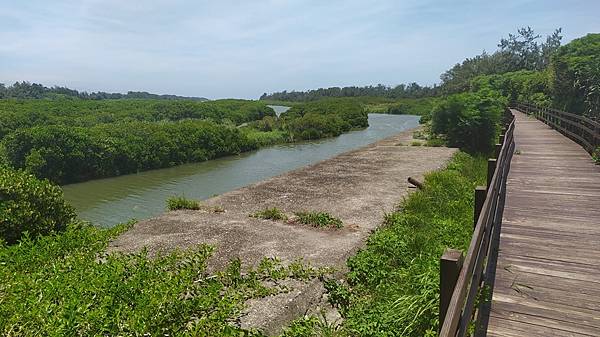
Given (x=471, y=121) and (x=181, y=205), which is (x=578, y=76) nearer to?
(x=471, y=121)

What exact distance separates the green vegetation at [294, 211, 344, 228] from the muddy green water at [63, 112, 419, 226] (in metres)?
6.68

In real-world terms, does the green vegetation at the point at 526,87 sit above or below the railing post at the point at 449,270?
above

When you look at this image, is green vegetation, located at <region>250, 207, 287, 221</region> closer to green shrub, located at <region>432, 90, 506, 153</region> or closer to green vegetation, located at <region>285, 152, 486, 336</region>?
green vegetation, located at <region>285, 152, 486, 336</region>

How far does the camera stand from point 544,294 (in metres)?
3.55

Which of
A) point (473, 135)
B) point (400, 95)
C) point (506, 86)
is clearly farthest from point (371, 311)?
point (400, 95)

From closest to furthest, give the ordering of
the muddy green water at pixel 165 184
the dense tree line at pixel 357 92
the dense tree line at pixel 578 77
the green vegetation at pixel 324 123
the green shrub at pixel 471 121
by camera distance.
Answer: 1. the muddy green water at pixel 165 184
2. the green shrub at pixel 471 121
3. the dense tree line at pixel 578 77
4. the green vegetation at pixel 324 123
5. the dense tree line at pixel 357 92

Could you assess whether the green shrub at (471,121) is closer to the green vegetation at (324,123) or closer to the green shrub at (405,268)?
the green shrub at (405,268)

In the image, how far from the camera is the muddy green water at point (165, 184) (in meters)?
13.4

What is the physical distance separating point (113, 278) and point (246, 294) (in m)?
1.36

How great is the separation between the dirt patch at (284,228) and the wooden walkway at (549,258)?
2.03 m

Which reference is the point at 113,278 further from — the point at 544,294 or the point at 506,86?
the point at 506,86

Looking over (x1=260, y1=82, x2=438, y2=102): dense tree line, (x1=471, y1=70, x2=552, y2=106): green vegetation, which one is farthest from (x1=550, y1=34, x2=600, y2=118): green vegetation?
(x1=260, y1=82, x2=438, y2=102): dense tree line

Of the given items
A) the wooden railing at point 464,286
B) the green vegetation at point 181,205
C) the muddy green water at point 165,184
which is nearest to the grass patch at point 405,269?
the wooden railing at point 464,286

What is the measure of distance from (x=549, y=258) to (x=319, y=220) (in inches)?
142
